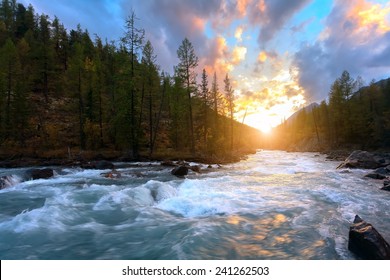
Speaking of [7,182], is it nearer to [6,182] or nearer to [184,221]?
[6,182]

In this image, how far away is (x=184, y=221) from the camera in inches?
359

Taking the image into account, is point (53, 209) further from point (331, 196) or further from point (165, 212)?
point (331, 196)

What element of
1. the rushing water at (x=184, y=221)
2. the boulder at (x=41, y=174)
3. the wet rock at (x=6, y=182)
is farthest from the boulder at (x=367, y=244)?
the boulder at (x=41, y=174)

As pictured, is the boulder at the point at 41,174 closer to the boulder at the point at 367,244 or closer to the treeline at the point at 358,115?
the boulder at the point at 367,244

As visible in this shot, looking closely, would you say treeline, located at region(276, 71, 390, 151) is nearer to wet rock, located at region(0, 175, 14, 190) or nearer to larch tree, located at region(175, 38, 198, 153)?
larch tree, located at region(175, 38, 198, 153)

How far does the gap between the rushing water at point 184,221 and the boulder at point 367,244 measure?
0.89 ft

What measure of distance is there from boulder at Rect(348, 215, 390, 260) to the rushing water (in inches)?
10.7

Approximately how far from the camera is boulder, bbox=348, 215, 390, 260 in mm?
5475

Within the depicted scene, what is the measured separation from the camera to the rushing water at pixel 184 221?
680cm

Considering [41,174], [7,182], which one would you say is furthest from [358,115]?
[7,182]

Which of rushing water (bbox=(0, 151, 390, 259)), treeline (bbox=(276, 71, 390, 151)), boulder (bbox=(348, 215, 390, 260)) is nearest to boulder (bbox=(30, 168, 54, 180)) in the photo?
rushing water (bbox=(0, 151, 390, 259))

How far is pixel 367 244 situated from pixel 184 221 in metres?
5.56
